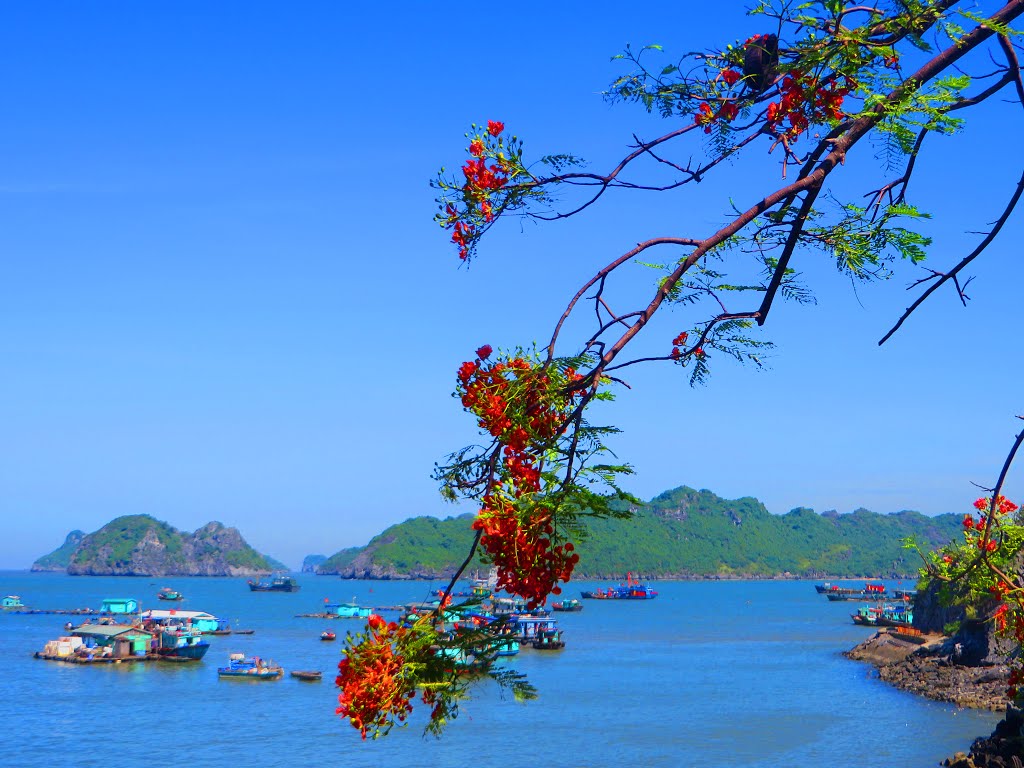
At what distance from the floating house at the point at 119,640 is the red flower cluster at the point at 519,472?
6022cm

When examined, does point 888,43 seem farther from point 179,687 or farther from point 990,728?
point 179,687

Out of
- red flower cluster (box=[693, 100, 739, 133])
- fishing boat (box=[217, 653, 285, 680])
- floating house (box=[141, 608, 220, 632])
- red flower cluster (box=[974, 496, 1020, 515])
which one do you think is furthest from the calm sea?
red flower cluster (box=[693, 100, 739, 133])

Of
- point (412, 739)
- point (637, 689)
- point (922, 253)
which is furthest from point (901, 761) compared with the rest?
point (922, 253)

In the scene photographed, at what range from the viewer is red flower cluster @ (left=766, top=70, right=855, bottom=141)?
4281 mm

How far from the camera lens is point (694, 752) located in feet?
111

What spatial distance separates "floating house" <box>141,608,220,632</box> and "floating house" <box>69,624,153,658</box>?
5.69 meters

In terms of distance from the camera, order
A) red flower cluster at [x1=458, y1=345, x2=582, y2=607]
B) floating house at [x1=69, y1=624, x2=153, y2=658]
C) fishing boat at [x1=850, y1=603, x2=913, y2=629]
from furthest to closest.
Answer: fishing boat at [x1=850, y1=603, x2=913, y2=629] < floating house at [x1=69, y1=624, x2=153, y2=658] < red flower cluster at [x1=458, y1=345, x2=582, y2=607]

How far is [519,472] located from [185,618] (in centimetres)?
7958

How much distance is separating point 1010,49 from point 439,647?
3151mm

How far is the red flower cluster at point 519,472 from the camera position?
3.53 metres

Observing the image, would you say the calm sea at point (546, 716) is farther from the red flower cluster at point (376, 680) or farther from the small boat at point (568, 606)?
the small boat at point (568, 606)

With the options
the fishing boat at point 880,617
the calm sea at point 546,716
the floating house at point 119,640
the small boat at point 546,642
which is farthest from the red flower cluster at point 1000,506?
the fishing boat at point 880,617

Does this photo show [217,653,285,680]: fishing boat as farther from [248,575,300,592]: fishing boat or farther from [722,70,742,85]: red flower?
[248,575,300,592]: fishing boat

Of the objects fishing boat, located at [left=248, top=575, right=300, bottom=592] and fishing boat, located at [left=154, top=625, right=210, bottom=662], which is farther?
fishing boat, located at [left=248, top=575, right=300, bottom=592]
